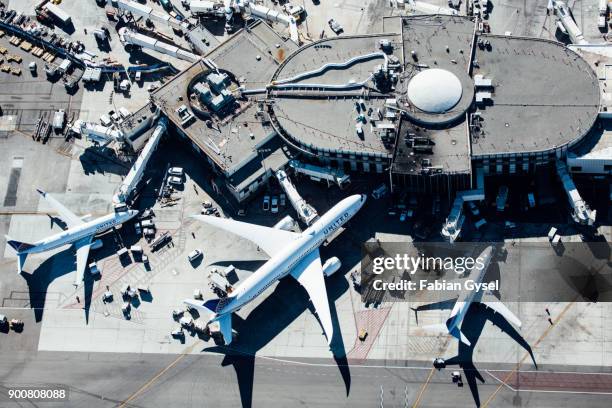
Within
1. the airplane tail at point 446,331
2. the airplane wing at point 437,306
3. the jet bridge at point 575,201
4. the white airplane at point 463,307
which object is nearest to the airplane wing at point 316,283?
the airplane wing at point 437,306

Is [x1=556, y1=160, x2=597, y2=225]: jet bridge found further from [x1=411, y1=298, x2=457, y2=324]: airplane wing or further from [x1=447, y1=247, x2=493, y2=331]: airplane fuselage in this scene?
[x1=411, y1=298, x2=457, y2=324]: airplane wing

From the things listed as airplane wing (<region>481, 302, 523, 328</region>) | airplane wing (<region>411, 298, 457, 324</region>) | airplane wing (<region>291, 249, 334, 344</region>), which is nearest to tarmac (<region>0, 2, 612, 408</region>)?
airplane wing (<region>411, 298, 457, 324</region>)

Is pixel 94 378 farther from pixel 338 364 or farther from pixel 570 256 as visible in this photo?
pixel 570 256

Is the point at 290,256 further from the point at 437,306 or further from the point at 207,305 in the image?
the point at 437,306

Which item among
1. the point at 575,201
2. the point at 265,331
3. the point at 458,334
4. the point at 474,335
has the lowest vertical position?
the point at 474,335

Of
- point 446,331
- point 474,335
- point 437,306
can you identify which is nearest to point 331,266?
point 437,306

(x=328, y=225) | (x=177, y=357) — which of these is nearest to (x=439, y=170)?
(x=328, y=225)
